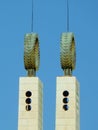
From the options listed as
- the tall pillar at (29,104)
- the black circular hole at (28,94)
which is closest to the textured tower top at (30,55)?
the tall pillar at (29,104)

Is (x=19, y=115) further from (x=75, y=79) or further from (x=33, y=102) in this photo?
(x=75, y=79)

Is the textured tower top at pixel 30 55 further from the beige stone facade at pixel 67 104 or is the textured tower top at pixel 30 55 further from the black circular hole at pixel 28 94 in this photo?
the beige stone facade at pixel 67 104

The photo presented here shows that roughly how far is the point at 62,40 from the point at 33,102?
6.46 m

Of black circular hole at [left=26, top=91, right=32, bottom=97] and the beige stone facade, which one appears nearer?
the beige stone facade

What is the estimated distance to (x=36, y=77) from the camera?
69438 mm

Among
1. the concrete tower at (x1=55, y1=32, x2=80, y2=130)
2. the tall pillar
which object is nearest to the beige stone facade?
the concrete tower at (x1=55, y1=32, x2=80, y2=130)

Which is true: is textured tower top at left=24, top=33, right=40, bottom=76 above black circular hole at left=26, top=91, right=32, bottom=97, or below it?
above

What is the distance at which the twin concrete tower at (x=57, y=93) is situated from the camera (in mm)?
68000

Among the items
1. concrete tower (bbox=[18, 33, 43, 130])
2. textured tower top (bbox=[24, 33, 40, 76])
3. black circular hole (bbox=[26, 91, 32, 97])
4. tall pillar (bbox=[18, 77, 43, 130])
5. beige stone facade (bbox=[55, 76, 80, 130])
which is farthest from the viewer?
textured tower top (bbox=[24, 33, 40, 76])

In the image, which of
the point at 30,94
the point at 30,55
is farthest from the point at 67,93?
the point at 30,55

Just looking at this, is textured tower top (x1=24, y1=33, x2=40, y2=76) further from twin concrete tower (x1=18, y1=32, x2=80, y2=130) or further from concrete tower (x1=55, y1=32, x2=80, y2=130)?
concrete tower (x1=55, y1=32, x2=80, y2=130)

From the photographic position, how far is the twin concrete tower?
68.0 m

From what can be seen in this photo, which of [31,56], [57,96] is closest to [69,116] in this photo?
[57,96]

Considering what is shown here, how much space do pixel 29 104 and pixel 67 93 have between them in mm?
3693
